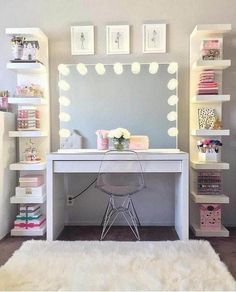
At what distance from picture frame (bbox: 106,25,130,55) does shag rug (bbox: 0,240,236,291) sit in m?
1.98

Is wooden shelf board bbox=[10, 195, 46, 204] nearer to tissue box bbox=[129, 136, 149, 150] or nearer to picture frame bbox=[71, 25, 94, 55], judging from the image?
tissue box bbox=[129, 136, 149, 150]

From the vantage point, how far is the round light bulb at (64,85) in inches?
131

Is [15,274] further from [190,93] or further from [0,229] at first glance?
[190,93]

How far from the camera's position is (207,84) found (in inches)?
121

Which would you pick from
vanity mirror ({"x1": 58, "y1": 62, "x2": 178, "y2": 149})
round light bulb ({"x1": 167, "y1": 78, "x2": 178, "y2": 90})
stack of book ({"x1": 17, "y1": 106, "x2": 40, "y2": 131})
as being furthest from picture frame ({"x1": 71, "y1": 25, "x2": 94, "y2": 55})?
round light bulb ({"x1": 167, "y1": 78, "x2": 178, "y2": 90})

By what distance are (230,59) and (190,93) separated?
0.55 metres

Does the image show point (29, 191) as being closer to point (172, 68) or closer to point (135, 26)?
point (172, 68)

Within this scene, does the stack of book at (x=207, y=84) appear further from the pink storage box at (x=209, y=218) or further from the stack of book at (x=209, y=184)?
the pink storage box at (x=209, y=218)

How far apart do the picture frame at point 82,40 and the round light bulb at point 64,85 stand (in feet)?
1.09

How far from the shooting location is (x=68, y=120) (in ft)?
10.9

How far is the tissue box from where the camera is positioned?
3223 mm

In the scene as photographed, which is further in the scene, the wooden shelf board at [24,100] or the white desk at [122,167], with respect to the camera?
the wooden shelf board at [24,100]

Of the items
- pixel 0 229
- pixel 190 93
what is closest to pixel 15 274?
pixel 0 229

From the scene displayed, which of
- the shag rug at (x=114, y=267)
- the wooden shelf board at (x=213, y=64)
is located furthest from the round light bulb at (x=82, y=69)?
the shag rug at (x=114, y=267)
